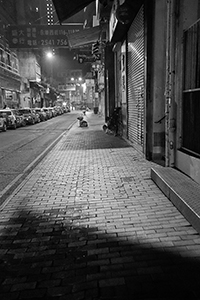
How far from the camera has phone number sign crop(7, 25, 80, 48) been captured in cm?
2767

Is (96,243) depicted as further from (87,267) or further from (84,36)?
(84,36)

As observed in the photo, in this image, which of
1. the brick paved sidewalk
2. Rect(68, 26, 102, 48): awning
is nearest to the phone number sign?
Rect(68, 26, 102, 48): awning

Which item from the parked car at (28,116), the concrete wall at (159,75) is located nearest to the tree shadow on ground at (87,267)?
the concrete wall at (159,75)

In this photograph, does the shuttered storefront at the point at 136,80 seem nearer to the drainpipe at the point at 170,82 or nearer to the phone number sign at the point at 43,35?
the drainpipe at the point at 170,82

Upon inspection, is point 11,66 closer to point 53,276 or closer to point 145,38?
point 145,38

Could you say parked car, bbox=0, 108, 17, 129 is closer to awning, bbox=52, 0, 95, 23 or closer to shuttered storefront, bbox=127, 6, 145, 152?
awning, bbox=52, 0, 95, 23

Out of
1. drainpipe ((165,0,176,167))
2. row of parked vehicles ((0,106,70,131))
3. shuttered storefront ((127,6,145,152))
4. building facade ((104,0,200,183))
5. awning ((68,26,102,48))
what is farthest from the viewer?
row of parked vehicles ((0,106,70,131))

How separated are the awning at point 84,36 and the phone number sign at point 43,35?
Answer: 31.7 feet

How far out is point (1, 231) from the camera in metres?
3.91

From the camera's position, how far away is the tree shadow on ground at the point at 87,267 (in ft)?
8.32

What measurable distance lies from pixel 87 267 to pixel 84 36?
18.6 metres

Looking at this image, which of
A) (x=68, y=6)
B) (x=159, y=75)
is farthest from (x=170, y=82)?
(x=68, y=6)

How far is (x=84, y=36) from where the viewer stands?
1869 centimetres

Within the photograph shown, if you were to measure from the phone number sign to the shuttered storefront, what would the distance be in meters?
19.1
